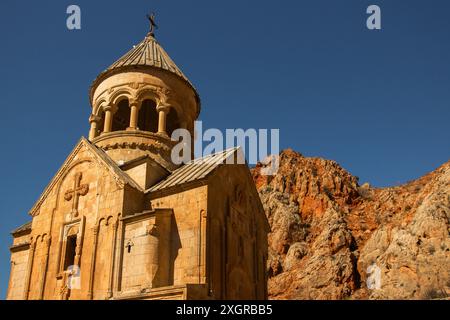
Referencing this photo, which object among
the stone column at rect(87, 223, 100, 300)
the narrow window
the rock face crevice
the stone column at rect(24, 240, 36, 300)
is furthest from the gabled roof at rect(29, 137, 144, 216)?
the rock face crevice

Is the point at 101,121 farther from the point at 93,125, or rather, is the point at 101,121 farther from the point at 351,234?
the point at 351,234

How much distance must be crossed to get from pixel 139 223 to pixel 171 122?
5.53 metres

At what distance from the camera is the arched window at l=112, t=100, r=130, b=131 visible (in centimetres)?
1703

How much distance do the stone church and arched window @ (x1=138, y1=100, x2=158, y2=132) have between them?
3.80 feet

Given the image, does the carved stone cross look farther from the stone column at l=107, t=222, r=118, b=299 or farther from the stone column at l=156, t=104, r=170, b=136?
the stone column at l=156, t=104, r=170, b=136

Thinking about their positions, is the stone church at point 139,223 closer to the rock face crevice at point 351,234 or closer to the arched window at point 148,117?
the arched window at point 148,117

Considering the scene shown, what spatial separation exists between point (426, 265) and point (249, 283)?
27299 millimetres

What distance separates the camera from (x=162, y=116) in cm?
1564

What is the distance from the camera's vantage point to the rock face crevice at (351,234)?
3747 centimetres

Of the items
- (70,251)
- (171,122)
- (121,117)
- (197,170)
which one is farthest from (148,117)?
(70,251)

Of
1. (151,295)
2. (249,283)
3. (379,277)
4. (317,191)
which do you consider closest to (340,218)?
(317,191)

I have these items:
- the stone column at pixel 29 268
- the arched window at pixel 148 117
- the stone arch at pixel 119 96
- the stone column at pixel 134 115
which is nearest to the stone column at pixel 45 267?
the stone column at pixel 29 268

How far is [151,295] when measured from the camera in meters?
10.1
